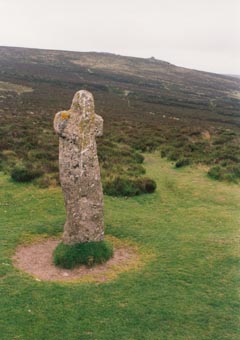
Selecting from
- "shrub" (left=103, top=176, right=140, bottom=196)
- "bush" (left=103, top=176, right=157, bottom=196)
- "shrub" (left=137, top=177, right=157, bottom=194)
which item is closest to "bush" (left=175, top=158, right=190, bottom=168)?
"bush" (left=103, top=176, right=157, bottom=196)

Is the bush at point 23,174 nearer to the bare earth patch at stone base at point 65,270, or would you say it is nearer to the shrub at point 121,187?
the shrub at point 121,187

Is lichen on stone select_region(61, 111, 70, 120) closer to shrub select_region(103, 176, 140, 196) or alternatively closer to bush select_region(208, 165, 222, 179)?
shrub select_region(103, 176, 140, 196)

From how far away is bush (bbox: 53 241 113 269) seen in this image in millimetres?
10148

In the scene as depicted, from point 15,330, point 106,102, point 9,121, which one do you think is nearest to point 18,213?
point 15,330

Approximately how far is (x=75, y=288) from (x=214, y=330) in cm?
299

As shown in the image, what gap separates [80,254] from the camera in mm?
10273

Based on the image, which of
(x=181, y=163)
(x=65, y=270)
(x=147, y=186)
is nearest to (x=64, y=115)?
(x=65, y=270)

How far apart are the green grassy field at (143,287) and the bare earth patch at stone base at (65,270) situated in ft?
0.87

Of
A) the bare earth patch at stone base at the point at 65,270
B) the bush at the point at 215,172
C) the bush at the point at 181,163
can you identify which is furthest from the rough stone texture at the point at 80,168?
the bush at the point at 181,163

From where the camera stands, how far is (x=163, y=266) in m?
10.1

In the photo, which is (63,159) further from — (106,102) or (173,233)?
(106,102)

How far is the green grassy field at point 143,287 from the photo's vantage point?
7707 mm

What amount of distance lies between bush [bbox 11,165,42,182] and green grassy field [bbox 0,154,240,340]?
245 cm

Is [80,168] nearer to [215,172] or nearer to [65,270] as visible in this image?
[65,270]
